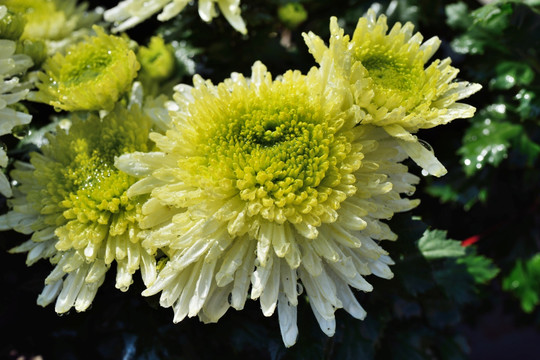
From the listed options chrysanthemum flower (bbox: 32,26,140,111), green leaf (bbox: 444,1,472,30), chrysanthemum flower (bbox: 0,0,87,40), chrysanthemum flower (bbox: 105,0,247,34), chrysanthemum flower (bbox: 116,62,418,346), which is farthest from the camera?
green leaf (bbox: 444,1,472,30)

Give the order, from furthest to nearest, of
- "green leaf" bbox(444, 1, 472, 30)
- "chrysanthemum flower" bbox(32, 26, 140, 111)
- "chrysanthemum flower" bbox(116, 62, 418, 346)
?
"green leaf" bbox(444, 1, 472, 30) → "chrysanthemum flower" bbox(32, 26, 140, 111) → "chrysanthemum flower" bbox(116, 62, 418, 346)

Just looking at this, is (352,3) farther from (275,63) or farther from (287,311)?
(287,311)

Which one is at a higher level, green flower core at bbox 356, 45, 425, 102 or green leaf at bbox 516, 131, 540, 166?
green flower core at bbox 356, 45, 425, 102

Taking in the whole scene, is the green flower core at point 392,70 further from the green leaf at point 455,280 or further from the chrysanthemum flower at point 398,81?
the green leaf at point 455,280

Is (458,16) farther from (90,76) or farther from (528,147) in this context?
(90,76)

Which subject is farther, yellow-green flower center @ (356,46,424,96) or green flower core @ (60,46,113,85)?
green flower core @ (60,46,113,85)

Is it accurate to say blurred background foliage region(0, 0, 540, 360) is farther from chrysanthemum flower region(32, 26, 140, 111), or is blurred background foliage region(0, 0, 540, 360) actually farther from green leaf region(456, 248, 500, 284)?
chrysanthemum flower region(32, 26, 140, 111)

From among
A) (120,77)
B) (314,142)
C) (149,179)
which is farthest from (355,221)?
(120,77)

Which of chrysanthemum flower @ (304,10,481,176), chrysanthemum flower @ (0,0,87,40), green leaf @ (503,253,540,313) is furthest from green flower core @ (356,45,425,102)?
green leaf @ (503,253,540,313)
